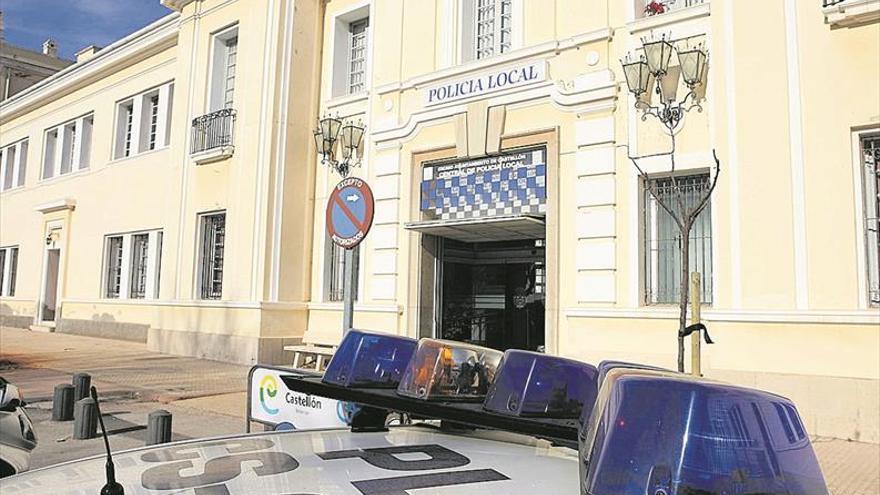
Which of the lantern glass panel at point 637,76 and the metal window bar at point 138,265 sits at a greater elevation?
the lantern glass panel at point 637,76

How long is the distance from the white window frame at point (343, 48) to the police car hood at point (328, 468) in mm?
12594

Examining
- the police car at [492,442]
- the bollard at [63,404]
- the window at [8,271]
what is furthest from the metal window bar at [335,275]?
the window at [8,271]

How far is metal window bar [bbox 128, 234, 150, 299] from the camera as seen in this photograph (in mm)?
19375

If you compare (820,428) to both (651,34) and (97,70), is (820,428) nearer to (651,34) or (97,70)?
(651,34)

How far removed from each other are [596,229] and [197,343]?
9.53m

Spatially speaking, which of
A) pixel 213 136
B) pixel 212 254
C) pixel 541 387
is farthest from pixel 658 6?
pixel 212 254

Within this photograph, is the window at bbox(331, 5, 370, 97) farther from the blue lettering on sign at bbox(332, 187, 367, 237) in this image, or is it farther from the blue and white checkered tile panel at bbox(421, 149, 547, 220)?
the blue lettering on sign at bbox(332, 187, 367, 237)

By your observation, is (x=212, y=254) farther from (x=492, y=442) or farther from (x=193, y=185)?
(x=492, y=442)

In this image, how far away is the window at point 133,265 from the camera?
18.7 meters

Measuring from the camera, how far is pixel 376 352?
3.09m

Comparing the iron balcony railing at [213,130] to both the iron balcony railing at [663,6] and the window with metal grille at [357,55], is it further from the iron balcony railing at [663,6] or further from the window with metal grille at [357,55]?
the iron balcony railing at [663,6]

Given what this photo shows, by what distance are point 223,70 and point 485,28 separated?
7387mm

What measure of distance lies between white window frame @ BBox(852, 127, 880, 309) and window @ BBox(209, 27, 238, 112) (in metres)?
13.1

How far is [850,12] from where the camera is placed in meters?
7.84
